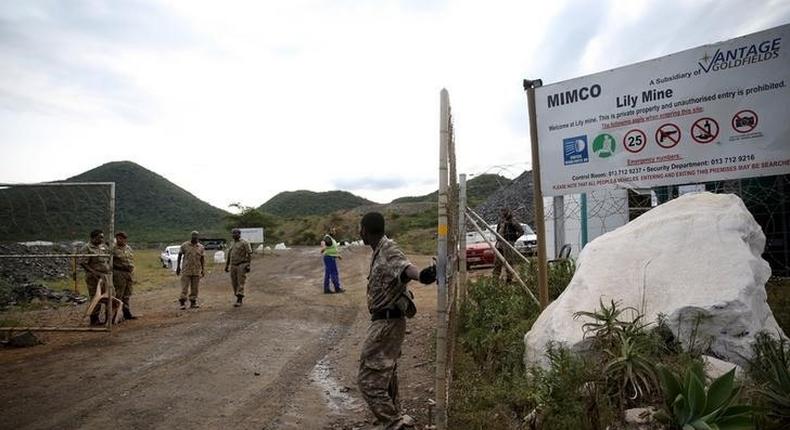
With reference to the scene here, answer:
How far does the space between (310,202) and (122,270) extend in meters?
120

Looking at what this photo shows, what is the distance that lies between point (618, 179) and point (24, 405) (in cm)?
610

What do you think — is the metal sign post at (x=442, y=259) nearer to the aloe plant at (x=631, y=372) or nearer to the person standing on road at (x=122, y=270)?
the aloe plant at (x=631, y=372)

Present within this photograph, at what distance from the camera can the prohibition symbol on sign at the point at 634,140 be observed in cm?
495

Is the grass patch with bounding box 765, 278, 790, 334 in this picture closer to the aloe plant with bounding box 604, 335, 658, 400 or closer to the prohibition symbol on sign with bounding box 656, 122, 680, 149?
the prohibition symbol on sign with bounding box 656, 122, 680, 149

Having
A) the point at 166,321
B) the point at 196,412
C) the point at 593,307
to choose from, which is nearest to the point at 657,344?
the point at 593,307

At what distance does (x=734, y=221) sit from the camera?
14.7 feet

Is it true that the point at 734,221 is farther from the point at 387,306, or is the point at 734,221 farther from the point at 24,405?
the point at 24,405

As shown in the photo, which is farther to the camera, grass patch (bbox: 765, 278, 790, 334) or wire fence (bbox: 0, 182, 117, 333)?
wire fence (bbox: 0, 182, 117, 333)

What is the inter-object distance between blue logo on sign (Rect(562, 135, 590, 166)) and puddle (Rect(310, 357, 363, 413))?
3.19 meters

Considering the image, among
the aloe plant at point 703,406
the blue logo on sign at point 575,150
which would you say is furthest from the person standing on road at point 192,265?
the aloe plant at point 703,406

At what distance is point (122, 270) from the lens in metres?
10.1

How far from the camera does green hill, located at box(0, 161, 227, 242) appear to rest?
28.1 ft

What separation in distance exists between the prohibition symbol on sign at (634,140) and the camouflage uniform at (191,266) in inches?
363

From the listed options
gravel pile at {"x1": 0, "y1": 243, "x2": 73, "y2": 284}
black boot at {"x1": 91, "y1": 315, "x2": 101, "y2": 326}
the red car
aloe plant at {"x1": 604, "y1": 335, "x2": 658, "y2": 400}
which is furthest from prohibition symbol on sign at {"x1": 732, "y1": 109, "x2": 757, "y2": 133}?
gravel pile at {"x1": 0, "y1": 243, "x2": 73, "y2": 284}
